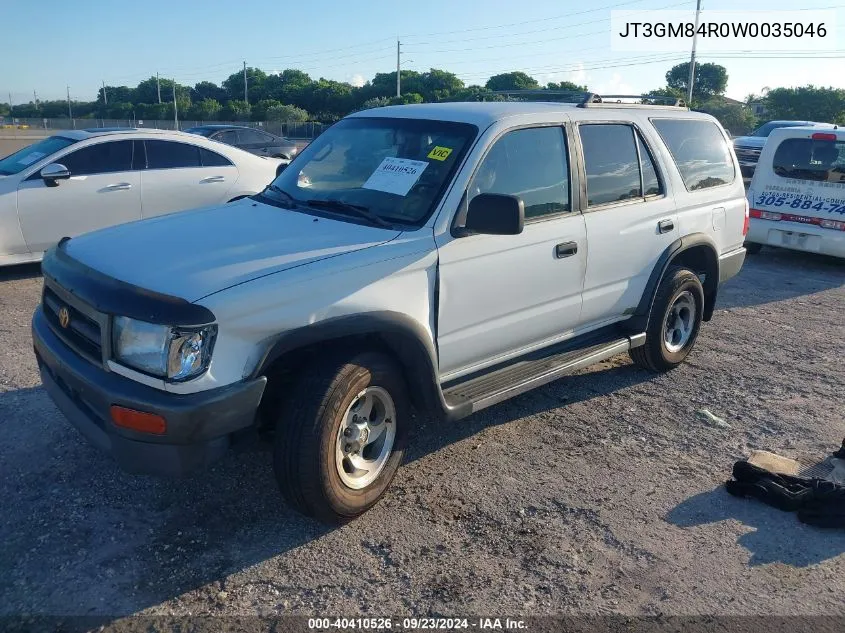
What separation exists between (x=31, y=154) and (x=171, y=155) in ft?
4.66

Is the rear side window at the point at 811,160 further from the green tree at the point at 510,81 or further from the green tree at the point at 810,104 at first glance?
the green tree at the point at 810,104

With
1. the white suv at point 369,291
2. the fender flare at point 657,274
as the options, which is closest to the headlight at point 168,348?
the white suv at point 369,291

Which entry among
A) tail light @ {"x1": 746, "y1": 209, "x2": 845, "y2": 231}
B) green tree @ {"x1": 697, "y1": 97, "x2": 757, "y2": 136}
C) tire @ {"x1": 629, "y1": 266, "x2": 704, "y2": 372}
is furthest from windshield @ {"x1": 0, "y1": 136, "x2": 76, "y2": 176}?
green tree @ {"x1": 697, "y1": 97, "x2": 757, "y2": 136}

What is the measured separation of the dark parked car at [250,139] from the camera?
16.9 meters

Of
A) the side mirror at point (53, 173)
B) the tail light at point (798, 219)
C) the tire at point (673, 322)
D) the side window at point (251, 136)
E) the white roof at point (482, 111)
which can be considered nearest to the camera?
the white roof at point (482, 111)

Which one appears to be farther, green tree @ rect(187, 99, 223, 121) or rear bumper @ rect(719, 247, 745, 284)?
green tree @ rect(187, 99, 223, 121)

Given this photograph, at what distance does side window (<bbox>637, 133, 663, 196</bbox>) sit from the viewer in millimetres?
5004

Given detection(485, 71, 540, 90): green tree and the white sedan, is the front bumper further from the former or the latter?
detection(485, 71, 540, 90): green tree

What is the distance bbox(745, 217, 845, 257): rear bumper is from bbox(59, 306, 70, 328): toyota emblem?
845 centimetres

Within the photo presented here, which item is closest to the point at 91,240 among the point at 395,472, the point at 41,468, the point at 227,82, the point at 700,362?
the point at 41,468

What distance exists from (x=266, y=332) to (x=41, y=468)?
181 cm

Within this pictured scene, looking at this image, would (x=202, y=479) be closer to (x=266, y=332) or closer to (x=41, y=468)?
(x=41, y=468)

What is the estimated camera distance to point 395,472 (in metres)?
3.68

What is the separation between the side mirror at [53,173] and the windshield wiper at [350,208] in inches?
174
